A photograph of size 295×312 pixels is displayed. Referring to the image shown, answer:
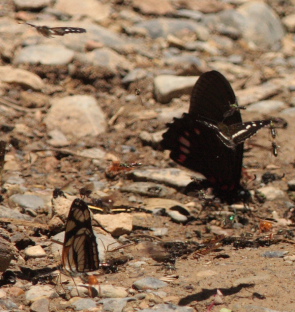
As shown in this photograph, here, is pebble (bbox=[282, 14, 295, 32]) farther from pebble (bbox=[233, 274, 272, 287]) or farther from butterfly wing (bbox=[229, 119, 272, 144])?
pebble (bbox=[233, 274, 272, 287])

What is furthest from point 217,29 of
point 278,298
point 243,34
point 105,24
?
point 278,298

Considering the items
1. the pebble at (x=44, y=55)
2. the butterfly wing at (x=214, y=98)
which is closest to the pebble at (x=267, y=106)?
the butterfly wing at (x=214, y=98)

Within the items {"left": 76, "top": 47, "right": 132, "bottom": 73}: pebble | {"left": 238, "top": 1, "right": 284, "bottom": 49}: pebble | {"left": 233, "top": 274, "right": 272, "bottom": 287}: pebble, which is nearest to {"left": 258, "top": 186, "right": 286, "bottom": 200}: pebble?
{"left": 233, "top": 274, "right": 272, "bottom": 287}: pebble

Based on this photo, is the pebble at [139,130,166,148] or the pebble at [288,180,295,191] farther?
the pebble at [139,130,166,148]

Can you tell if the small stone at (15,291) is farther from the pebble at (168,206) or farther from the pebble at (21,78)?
the pebble at (21,78)

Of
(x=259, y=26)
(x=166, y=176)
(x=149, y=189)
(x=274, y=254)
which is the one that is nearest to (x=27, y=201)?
(x=149, y=189)
